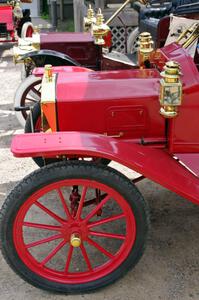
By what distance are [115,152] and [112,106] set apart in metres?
0.46

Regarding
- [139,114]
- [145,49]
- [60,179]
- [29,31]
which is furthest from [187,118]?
[29,31]

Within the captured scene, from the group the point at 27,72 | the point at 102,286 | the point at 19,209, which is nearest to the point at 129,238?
the point at 102,286

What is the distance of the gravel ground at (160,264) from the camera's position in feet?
8.13

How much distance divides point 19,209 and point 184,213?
1.42m

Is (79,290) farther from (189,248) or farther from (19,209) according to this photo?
(189,248)

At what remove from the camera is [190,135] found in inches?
102

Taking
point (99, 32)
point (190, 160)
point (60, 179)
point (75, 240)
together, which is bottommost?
point (75, 240)

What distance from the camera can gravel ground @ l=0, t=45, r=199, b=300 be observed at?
248cm

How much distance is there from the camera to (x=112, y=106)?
8.54 feet

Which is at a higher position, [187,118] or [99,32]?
[99,32]

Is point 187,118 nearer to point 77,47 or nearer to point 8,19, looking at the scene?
point 77,47

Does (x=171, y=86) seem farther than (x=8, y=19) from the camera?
No

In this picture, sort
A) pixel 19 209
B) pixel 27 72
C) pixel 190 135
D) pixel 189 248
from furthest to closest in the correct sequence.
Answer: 1. pixel 27 72
2. pixel 189 248
3. pixel 190 135
4. pixel 19 209

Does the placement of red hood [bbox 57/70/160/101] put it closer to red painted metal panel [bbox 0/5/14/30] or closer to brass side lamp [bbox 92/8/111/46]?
brass side lamp [bbox 92/8/111/46]
